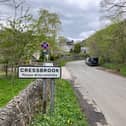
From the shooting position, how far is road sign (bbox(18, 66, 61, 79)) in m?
8.52

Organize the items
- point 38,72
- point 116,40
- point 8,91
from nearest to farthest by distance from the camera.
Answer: point 38,72 → point 8,91 → point 116,40

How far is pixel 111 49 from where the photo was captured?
176 feet

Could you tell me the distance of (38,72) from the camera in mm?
8633

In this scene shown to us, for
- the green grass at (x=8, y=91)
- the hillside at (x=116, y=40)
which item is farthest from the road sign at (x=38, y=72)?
the hillside at (x=116, y=40)

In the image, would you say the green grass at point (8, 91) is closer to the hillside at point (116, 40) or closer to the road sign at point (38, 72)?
the road sign at point (38, 72)

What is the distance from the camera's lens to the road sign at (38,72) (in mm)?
8516

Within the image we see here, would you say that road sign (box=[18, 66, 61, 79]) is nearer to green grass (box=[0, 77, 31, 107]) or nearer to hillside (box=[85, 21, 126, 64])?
green grass (box=[0, 77, 31, 107])

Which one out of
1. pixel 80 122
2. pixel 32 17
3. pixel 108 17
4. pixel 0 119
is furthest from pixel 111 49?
pixel 0 119

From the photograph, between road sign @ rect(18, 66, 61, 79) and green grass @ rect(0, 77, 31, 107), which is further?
green grass @ rect(0, 77, 31, 107)

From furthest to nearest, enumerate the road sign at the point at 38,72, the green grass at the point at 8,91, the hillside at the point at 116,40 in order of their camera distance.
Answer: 1. the hillside at the point at 116,40
2. the green grass at the point at 8,91
3. the road sign at the point at 38,72

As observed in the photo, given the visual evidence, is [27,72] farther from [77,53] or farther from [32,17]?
[77,53]

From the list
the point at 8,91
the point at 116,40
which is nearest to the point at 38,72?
the point at 8,91

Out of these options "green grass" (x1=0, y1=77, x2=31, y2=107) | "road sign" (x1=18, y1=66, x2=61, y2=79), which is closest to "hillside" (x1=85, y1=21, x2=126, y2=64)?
"green grass" (x1=0, y1=77, x2=31, y2=107)

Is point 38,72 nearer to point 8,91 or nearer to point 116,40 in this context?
point 8,91
